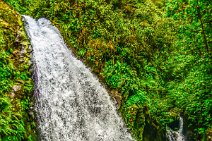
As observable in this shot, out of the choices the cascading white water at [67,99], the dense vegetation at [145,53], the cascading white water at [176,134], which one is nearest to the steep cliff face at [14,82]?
the cascading white water at [67,99]

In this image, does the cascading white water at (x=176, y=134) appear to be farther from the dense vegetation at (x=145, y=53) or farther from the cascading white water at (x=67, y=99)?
the cascading white water at (x=67, y=99)

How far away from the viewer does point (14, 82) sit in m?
8.49

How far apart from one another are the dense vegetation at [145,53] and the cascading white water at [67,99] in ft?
2.13

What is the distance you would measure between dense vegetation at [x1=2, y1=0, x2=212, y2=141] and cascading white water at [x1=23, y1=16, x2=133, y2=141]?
2.13 feet

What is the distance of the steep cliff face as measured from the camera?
7.37 metres

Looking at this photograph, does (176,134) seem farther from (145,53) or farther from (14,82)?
(14,82)

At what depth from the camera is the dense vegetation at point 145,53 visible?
934 cm

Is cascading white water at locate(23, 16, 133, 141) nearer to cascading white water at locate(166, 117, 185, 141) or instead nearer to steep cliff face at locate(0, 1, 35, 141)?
steep cliff face at locate(0, 1, 35, 141)

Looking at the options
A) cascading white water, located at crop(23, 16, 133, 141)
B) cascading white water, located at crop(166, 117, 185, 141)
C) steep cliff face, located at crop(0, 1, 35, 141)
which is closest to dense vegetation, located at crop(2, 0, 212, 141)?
cascading white water, located at crop(166, 117, 185, 141)

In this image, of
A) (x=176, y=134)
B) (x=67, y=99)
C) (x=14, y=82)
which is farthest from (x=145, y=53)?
(x=14, y=82)

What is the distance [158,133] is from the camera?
1055 centimetres

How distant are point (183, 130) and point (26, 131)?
7338mm

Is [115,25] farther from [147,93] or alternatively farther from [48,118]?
[48,118]

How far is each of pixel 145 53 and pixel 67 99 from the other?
539 centimetres
